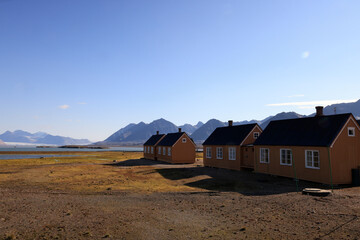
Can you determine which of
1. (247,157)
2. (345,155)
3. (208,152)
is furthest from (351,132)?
(208,152)

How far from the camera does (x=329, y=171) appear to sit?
2166cm

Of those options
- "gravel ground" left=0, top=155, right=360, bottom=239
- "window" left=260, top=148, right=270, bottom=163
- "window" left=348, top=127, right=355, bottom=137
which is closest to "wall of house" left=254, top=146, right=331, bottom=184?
"window" left=260, top=148, right=270, bottom=163

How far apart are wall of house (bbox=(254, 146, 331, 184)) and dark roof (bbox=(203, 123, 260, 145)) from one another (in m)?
4.65

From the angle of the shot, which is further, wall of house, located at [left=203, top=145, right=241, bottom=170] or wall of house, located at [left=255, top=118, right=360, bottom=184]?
wall of house, located at [left=203, top=145, right=241, bottom=170]

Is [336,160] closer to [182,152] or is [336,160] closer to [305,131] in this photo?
[305,131]

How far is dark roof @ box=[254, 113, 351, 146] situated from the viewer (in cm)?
2283

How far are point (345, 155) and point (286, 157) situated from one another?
526 centimetres

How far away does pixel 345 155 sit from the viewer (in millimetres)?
22625

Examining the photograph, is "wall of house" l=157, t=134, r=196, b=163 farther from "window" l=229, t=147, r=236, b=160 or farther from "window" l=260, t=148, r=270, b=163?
"window" l=260, t=148, r=270, b=163

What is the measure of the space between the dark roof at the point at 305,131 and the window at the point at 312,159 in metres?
0.83

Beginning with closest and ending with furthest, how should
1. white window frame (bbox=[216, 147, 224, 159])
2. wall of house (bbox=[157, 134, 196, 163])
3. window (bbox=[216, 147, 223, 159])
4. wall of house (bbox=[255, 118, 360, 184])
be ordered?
wall of house (bbox=[255, 118, 360, 184]), white window frame (bbox=[216, 147, 224, 159]), window (bbox=[216, 147, 223, 159]), wall of house (bbox=[157, 134, 196, 163])

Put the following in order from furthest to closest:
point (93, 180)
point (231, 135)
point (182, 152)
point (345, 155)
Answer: point (182, 152) → point (231, 135) → point (93, 180) → point (345, 155)

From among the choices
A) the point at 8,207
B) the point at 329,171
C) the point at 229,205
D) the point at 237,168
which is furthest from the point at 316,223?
the point at 237,168

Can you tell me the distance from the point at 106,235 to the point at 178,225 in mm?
3017
